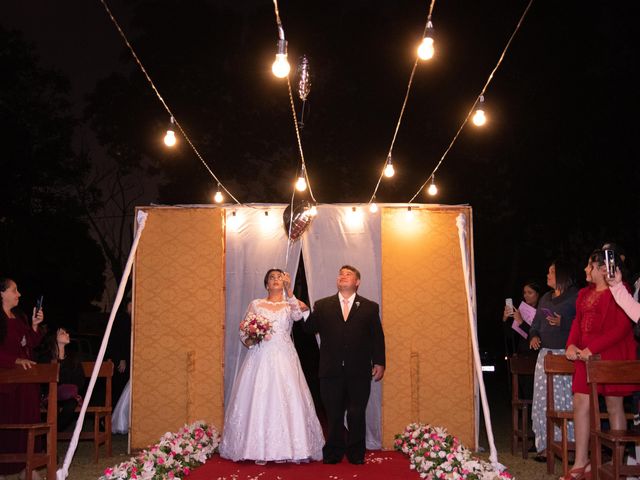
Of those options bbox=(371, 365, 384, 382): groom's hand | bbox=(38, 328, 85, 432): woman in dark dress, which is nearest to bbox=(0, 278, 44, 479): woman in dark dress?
bbox=(38, 328, 85, 432): woman in dark dress

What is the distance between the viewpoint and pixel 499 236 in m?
18.2

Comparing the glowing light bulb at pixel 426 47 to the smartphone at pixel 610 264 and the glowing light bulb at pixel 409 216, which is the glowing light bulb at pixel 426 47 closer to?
the smartphone at pixel 610 264

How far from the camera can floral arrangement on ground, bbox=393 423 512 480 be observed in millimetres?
5195

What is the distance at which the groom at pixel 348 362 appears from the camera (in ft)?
21.5

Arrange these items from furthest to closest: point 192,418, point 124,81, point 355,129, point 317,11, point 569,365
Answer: point 124,81, point 355,129, point 317,11, point 192,418, point 569,365

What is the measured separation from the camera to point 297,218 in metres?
7.37

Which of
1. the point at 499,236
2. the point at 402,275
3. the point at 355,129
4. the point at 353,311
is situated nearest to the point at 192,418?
the point at 353,311

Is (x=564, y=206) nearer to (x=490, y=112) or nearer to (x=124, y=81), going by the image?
(x=490, y=112)

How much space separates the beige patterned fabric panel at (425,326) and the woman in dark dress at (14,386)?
3.52 m

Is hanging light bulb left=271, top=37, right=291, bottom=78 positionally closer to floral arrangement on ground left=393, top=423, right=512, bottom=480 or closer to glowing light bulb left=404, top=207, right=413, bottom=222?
floral arrangement on ground left=393, top=423, right=512, bottom=480

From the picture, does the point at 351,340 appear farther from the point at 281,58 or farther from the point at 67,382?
the point at 281,58

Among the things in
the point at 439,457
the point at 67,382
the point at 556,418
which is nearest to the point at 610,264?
the point at 556,418

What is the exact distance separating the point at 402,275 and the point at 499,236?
36.3 feet

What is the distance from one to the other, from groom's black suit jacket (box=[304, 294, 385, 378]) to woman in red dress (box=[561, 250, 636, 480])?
1.97m
